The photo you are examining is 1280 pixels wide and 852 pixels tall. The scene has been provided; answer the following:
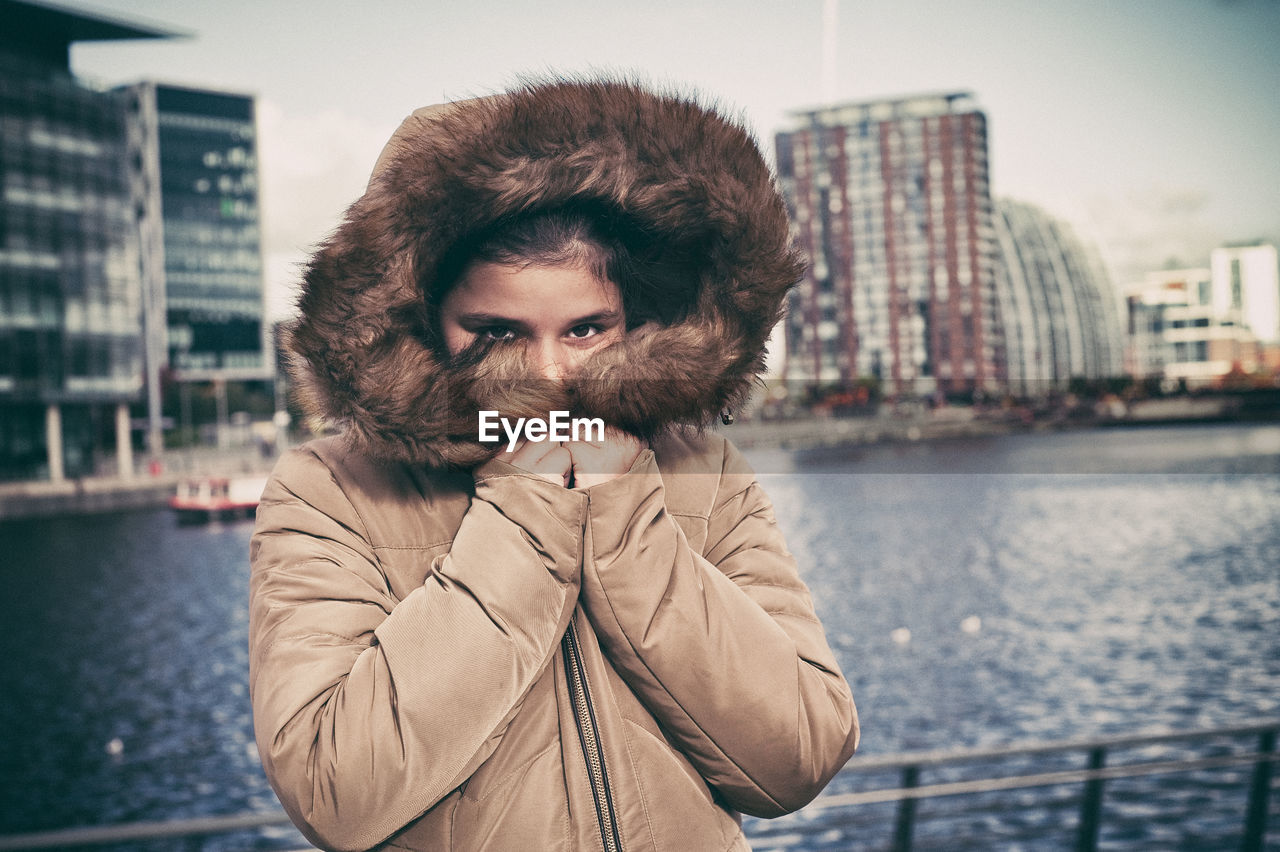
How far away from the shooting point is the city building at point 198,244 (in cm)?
5147

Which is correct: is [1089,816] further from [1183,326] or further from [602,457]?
[1183,326]

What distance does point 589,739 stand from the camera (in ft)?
3.22

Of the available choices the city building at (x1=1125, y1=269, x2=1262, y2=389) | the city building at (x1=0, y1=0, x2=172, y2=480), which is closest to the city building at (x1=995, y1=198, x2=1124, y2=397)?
the city building at (x1=1125, y1=269, x2=1262, y2=389)

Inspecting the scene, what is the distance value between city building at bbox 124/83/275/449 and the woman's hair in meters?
52.4

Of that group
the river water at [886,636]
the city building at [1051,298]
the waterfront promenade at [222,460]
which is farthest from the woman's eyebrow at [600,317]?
the city building at [1051,298]

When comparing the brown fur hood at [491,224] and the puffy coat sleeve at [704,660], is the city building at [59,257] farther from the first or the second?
the puffy coat sleeve at [704,660]

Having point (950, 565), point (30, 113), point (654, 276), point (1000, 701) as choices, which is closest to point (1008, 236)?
point (950, 565)

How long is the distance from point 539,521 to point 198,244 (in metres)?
57.8

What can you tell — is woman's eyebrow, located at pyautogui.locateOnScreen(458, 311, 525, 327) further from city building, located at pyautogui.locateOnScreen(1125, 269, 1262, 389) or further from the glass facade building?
the glass facade building

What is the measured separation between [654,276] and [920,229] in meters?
65.3

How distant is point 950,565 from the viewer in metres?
37.0

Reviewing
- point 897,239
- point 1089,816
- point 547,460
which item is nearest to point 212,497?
point 1089,816

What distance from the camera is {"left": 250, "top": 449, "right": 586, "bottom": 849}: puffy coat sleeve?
34.5 inches

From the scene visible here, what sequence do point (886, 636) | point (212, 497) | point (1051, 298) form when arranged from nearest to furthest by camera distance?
point (886, 636), point (212, 497), point (1051, 298)
